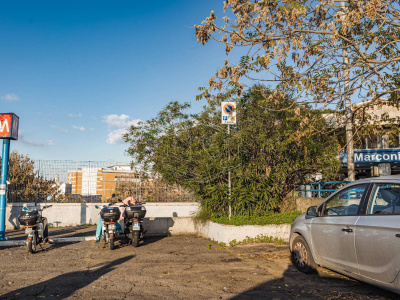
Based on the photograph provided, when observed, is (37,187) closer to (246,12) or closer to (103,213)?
(103,213)

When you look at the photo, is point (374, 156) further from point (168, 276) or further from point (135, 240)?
point (168, 276)

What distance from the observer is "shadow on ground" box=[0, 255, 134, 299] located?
199 inches

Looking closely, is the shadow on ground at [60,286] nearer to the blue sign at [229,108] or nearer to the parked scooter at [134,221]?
the parked scooter at [134,221]

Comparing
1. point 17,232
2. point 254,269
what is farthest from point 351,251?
point 17,232

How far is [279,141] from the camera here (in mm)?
10031

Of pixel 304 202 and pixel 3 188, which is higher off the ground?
pixel 3 188

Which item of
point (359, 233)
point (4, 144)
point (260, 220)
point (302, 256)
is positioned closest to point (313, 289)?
point (302, 256)

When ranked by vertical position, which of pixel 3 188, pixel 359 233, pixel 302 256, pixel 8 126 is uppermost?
pixel 8 126

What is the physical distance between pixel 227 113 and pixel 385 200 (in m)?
5.74

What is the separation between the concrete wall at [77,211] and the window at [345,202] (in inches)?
329

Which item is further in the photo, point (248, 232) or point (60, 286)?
point (248, 232)

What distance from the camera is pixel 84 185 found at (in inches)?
574

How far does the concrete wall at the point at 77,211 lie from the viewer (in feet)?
45.3

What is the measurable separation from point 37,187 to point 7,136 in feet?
12.4
